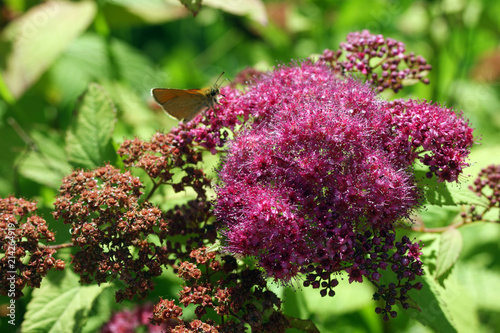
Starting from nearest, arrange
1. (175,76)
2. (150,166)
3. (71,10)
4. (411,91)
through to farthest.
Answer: (150,166) < (71,10) < (411,91) < (175,76)

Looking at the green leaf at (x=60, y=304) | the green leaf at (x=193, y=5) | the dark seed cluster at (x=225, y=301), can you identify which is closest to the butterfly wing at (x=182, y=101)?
the green leaf at (x=193, y=5)

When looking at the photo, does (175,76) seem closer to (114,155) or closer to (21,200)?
(114,155)

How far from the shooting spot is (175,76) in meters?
5.09

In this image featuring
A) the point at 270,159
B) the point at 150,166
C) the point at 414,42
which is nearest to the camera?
the point at 270,159

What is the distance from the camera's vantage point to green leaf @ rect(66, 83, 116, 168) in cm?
242

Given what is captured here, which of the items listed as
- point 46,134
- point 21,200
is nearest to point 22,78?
point 46,134

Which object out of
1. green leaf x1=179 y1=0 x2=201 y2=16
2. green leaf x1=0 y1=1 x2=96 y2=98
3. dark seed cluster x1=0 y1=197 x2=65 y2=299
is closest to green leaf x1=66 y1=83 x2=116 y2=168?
dark seed cluster x1=0 y1=197 x2=65 y2=299

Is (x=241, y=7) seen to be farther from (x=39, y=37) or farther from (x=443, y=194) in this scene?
(x=39, y=37)

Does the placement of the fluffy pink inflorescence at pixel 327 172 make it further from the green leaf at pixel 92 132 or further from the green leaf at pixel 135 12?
the green leaf at pixel 135 12

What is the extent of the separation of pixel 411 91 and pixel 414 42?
2.76ft

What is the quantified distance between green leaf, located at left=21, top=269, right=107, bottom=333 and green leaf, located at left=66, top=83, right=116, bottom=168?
1.90 ft

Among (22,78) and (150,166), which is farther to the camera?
(22,78)

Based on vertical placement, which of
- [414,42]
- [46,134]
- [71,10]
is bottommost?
[46,134]

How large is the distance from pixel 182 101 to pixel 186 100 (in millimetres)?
41
